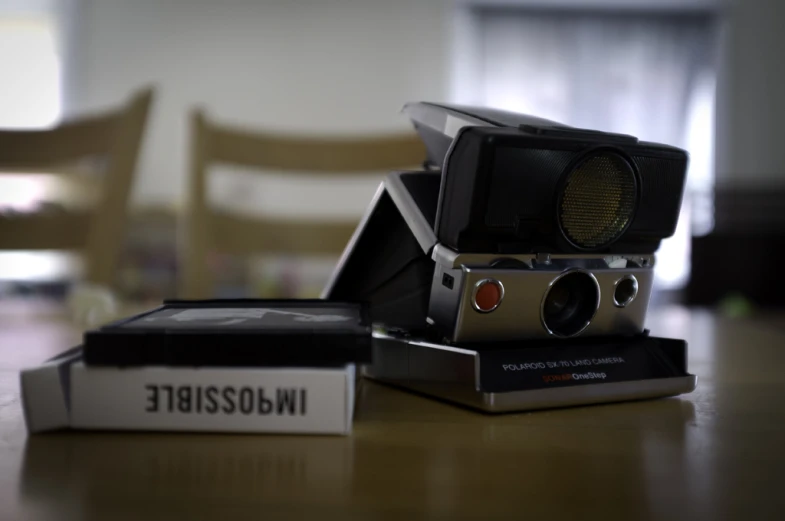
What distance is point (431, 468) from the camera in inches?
11.8

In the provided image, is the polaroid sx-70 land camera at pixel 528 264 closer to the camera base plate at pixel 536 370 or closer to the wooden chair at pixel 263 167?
the camera base plate at pixel 536 370

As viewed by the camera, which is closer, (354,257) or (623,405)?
(623,405)

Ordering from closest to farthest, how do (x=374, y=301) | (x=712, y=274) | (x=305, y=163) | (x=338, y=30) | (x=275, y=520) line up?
(x=275, y=520) < (x=374, y=301) < (x=305, y=163) < (x=712, y=274) < (x=338, y=30)

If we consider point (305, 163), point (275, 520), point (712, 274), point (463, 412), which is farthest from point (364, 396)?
point (712, 274)

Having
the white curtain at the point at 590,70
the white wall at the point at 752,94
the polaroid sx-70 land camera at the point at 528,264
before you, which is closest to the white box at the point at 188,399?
the polaroid sx-70 land camera at the point at 528,264

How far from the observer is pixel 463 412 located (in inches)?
15.9

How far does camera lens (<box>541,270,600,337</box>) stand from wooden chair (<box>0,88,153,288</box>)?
3.12 ft

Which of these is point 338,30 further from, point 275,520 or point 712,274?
point 275,520

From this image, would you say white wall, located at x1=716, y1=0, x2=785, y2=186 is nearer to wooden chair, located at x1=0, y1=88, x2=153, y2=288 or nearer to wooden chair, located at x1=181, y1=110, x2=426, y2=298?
wooden chair, located at x1=181, y1=110, x2=426, y2=298

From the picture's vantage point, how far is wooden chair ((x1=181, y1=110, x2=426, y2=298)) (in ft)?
A: 3.81

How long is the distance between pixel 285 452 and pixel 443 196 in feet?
0.60

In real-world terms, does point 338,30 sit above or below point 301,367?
above

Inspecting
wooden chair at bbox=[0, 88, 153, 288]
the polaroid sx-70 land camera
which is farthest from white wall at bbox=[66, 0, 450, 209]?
the polaroid sx-70 land camera

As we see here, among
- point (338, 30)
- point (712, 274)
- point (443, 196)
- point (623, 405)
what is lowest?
point (712, 274)
